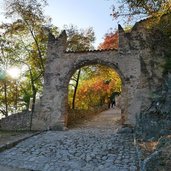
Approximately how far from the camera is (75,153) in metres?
11.1

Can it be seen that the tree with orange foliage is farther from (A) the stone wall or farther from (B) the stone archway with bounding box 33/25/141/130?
(A) the stone wall

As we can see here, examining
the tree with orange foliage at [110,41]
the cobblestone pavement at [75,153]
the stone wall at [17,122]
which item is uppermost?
the tree with orange foliage at [110,41]

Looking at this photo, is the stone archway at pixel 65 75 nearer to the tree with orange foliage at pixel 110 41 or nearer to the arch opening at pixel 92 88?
the arch opening at pixel 92 88

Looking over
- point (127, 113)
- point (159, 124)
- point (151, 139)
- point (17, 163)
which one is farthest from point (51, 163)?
point (127, 113)

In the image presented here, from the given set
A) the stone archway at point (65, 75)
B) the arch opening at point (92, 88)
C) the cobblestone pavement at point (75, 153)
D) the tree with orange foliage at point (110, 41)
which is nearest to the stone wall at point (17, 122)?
the stone archway at point (65, 75)

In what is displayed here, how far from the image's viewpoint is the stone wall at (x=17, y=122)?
1725cm

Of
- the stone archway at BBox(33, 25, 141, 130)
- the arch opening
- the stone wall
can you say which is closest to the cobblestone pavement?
the stone archway at BBox(33, 25, 141, 130)

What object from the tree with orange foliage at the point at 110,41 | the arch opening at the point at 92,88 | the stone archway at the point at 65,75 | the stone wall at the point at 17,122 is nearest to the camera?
the stone archway at the point at 65,75

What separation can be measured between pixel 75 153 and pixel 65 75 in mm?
7002

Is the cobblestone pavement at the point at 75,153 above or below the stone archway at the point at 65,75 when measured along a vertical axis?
below

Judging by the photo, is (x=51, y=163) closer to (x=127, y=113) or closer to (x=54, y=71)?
(x=127, y=113)

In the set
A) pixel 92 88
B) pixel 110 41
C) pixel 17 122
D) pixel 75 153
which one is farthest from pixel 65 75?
pixel 92 88

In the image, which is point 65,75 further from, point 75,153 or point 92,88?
point 92,88

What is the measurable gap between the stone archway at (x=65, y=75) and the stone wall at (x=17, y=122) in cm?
54
